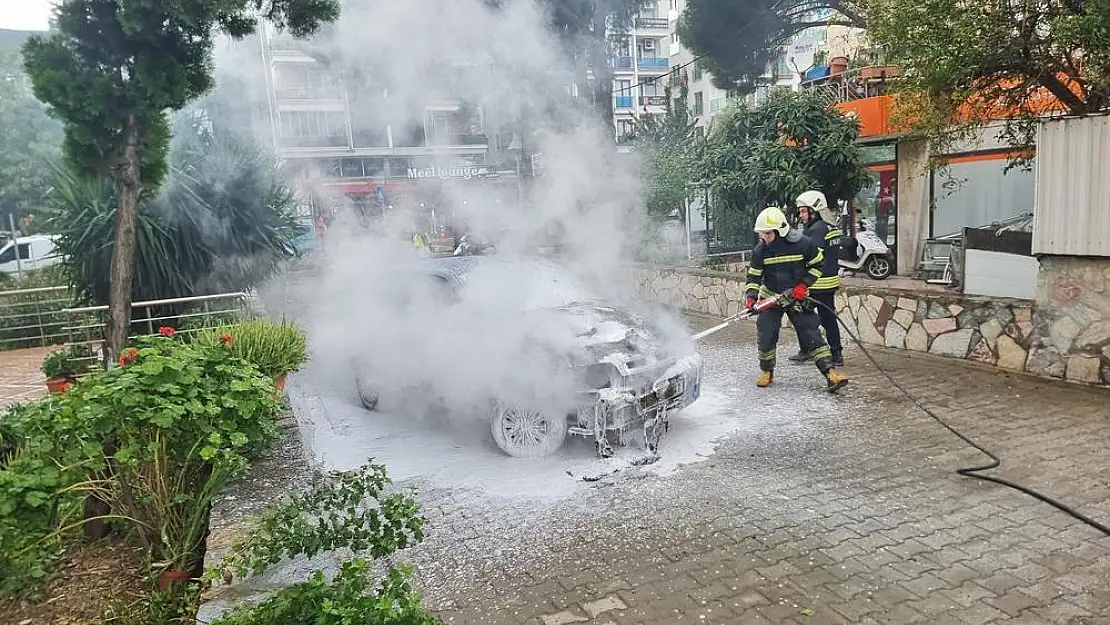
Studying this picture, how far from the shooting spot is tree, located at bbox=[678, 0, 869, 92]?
49.7 feet

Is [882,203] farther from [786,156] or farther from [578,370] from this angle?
[578,370]

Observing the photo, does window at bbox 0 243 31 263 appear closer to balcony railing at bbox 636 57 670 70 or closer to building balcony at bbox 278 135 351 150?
building balcony at bbox 278 135 351 150

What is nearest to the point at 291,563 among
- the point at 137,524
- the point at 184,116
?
the point at 137,524

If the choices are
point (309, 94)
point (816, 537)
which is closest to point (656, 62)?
point (309, 94)

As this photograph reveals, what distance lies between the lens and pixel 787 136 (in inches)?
466

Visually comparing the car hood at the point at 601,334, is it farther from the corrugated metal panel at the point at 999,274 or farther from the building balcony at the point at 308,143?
the building balcony at the point at 308,143

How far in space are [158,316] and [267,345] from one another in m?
4.39

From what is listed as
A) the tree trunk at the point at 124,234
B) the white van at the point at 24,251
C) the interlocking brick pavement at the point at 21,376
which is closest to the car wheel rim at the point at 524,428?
the tree trunk at the point at 124,234

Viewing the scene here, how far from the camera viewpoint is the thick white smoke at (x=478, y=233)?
5781mm

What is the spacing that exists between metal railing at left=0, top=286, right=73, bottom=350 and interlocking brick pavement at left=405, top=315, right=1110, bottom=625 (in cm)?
1095

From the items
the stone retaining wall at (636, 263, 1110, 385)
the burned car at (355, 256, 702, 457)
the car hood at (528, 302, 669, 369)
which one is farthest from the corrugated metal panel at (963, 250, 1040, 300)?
the car hood at (528, 302, 669, 369)

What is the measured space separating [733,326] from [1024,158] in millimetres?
4194

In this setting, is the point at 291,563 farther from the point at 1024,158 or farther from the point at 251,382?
the point at 1024,158

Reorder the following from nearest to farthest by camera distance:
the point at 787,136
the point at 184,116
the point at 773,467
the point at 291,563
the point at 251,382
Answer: the point at 251,382, the point at 291,563, the point at 773,467, the point at 184,116, the point at 787,136
